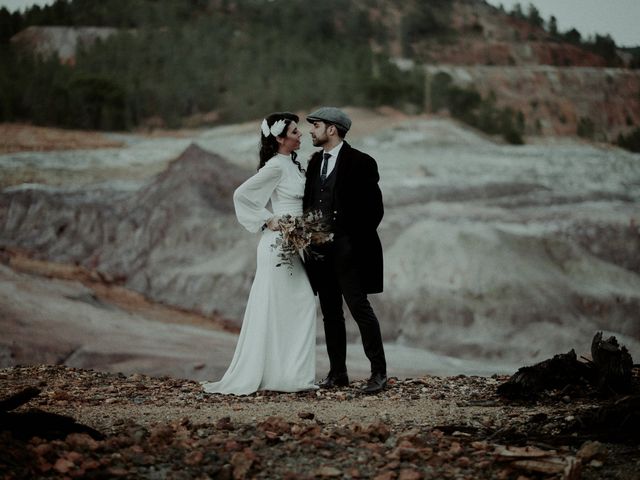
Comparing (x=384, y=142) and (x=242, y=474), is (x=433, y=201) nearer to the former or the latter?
(x=384, y=142)

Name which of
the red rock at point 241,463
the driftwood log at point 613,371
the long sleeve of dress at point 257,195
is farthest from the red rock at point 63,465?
the driftwood log at point 613,371

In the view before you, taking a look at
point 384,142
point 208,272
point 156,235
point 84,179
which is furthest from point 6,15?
point 384,142

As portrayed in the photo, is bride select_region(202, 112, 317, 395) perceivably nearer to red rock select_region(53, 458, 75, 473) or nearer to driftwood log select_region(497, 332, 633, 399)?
driftwood log select_region(497, 332, 633, 399)

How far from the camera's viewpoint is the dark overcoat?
5785 mm

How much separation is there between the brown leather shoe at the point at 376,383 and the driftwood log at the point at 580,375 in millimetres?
759

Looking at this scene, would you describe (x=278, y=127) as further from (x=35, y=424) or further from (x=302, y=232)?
(x=35, y=424)

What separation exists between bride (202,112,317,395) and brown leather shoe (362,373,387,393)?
39cm

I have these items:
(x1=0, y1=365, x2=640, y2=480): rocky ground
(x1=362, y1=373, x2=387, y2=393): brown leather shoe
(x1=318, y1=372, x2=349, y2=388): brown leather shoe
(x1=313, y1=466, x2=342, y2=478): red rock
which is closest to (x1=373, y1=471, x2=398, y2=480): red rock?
(x1=0, y1=365, x2=640, y2=480): rocky ground

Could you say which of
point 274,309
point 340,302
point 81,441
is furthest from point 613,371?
point 81,441

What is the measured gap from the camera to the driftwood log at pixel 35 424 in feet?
13.0

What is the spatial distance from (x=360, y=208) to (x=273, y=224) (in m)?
0.58

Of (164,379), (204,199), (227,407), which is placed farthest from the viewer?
(204,199)

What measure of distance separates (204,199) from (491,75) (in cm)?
421

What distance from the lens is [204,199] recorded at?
10906mm
